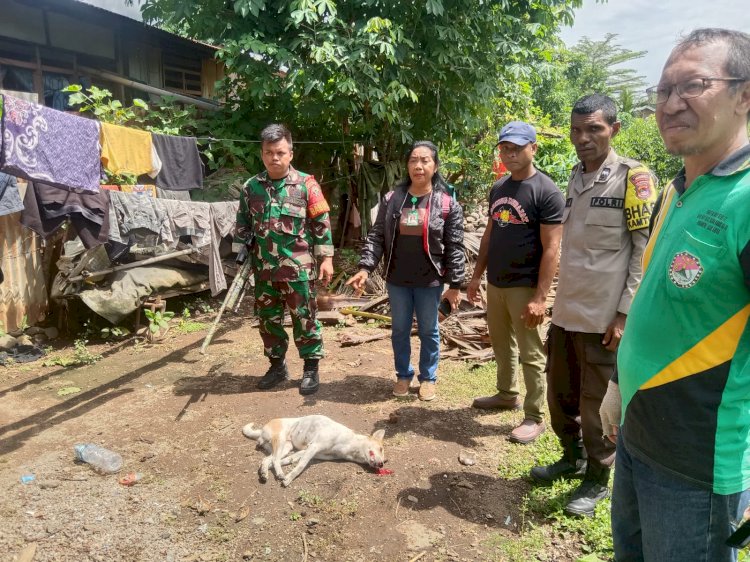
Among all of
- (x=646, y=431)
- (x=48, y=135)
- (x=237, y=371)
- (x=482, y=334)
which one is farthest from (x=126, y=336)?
(x=646, y=431)

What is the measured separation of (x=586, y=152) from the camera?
2.87 meters

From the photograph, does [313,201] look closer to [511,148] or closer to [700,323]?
[511,148]

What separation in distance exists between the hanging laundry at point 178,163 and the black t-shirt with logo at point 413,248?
11.9 ft

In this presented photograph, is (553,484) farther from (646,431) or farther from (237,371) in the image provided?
(237,371)

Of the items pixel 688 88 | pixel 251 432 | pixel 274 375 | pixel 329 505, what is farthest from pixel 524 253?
pixel 274 375

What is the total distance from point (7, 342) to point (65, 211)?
74.8 inches

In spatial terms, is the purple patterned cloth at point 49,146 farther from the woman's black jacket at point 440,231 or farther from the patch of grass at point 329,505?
the patch of grass at point 329,505

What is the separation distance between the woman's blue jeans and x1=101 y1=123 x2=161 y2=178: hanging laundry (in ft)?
10.8

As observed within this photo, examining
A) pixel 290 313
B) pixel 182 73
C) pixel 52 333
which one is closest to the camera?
pixel 290 313

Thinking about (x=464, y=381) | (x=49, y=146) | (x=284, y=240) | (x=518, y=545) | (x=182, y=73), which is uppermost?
(x=182, y=73)

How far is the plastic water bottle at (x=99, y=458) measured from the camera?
11.8ft

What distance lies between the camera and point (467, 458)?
368cm

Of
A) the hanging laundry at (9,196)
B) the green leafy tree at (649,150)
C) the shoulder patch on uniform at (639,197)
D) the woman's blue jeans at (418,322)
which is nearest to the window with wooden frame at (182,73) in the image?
the hanging laundry at (9,196)

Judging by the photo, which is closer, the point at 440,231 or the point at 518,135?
the point at 518,135
